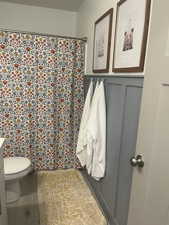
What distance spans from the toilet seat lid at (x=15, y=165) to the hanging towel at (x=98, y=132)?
0.69 metres

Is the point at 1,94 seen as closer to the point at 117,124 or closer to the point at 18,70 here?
the point at 18,70

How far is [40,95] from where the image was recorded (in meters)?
2.16

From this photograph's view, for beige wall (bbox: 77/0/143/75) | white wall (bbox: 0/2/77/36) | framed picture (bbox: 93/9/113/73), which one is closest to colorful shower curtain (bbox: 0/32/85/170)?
beige wall (bbox: 77/0/143/75)

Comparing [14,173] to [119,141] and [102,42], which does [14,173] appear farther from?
[102,42]

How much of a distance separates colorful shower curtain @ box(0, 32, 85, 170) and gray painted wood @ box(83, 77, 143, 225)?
0.73 metres

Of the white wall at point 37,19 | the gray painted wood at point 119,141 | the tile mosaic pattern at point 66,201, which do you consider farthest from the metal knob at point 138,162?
the white wall at point 37,19

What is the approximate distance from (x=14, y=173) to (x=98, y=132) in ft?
2.96

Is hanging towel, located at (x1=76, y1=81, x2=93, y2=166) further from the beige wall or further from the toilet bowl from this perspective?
the toilet bowl

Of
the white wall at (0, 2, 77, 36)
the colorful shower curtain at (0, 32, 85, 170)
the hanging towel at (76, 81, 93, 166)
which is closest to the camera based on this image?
the hanging towel at (76, 81, 93, 166)

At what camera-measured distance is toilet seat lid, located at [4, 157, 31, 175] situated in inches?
68.4

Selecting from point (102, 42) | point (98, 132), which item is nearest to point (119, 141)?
point (98, 132)

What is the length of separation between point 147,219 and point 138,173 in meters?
0.23

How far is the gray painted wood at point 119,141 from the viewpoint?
123 centimetres

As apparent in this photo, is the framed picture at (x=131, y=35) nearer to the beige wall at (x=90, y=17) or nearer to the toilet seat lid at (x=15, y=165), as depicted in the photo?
the beige wall at (x=90, y=17)
